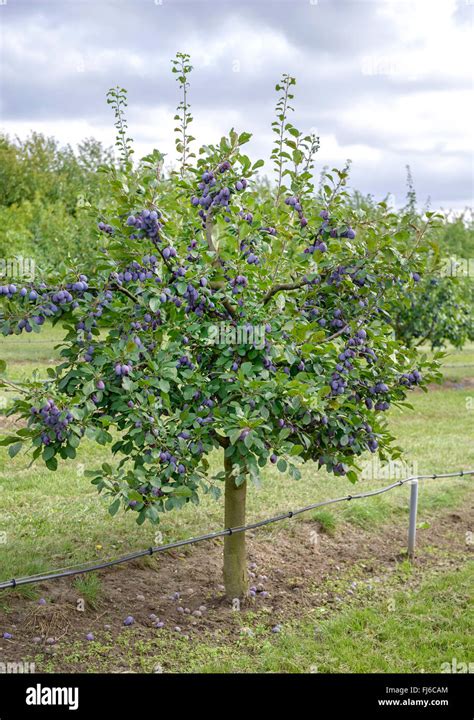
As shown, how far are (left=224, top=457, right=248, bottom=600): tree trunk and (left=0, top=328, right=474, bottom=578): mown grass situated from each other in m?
1.03

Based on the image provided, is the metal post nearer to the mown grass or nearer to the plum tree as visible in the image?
the mown grass

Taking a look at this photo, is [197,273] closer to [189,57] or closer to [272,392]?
[272,392]

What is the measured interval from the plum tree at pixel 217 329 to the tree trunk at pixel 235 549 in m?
0.57

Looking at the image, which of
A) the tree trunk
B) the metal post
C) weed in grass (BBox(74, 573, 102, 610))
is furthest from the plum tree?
the metal post

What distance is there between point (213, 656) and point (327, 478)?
12.3 ft

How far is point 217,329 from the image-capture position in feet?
13.6

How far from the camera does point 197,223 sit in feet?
14.6

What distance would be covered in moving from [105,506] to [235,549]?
2.01 metres

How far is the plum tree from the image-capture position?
3943 millimetres

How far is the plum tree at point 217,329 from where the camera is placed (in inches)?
155

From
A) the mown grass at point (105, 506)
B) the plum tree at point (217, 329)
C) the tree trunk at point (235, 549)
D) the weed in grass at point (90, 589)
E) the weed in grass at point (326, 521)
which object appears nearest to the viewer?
the plum tree at point (217, 329)

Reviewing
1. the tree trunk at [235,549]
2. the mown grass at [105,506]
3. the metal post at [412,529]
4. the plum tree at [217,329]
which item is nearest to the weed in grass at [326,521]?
the mown grass at [105,506]

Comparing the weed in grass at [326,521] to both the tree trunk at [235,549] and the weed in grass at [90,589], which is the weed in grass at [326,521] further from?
the weed in grass at [90,589]

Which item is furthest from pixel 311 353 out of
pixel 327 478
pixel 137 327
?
pixel 327 478
